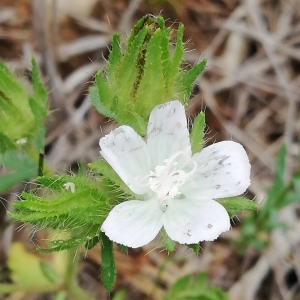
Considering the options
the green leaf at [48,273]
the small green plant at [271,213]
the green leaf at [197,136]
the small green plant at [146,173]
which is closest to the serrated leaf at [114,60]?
the small green plant at [146,173]

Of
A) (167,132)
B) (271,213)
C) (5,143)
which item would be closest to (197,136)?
(167,132)

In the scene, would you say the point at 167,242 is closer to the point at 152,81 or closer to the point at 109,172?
the point at 109,172

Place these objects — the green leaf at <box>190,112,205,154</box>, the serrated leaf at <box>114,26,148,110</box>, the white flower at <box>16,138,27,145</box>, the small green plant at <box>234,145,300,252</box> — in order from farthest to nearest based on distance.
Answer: the small green plant at <box>234,145,300,252</box>, the white flower at <box>16,138,27,145</box>, the green leaf at <box>190,112,205,154</box>, the serrated leaf at <box>114,26,148,110</box>

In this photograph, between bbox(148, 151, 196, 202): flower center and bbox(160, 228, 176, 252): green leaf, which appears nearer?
bbox(160, 228, 176, 252): green leaf

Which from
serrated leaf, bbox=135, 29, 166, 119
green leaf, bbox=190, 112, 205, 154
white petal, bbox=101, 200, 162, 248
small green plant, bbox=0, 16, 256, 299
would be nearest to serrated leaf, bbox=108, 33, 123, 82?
small green plant, bbox=0, 16, 256, 299

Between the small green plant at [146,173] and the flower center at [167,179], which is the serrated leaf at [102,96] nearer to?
the small green plant at [146,173]

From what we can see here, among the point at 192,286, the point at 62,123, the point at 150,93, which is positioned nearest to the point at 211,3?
the point at 62,123

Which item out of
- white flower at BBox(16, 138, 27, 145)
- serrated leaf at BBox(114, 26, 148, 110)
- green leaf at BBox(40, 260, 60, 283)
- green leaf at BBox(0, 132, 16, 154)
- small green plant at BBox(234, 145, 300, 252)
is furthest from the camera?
small green plant at BBox(234, 145, 300, 252)

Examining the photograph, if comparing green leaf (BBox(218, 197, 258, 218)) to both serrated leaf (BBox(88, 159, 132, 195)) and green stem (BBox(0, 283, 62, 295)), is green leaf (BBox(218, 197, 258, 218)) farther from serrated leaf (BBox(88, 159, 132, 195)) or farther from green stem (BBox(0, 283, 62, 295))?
green stem (BBox(0, 283, 62, 295))
